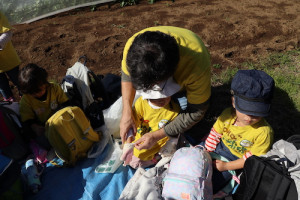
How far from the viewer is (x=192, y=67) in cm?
174

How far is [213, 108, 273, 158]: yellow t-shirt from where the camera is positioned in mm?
1809

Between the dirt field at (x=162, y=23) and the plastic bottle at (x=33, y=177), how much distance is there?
5.87 ft

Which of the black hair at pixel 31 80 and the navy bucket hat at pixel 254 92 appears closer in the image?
the navy bucket hat at pixel 254 92

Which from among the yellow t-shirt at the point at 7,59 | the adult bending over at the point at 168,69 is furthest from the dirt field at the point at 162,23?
the adult bending over at the point at 168,69

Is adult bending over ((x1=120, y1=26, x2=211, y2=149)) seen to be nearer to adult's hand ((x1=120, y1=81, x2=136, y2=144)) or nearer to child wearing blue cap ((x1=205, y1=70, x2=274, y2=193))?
adult's hand ((x1=120, y1=81, x2=136, y2=144))

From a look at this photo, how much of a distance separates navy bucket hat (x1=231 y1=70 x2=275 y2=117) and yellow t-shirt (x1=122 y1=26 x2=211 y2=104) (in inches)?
9.6

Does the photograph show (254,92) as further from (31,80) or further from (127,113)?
(31,80)

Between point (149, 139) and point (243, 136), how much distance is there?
0.78 m

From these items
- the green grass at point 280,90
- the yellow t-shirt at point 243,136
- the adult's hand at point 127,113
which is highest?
the adult's hand at point 127,113

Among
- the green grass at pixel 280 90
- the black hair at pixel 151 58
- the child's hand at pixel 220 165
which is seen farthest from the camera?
the green grass at pixel 280 90

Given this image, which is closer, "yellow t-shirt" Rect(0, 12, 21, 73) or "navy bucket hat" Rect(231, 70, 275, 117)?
"navy bucket hat" Rect(231, 70, 275, 117)

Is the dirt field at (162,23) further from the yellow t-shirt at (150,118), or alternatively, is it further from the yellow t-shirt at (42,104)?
the yellow t-shirt at (42,104)

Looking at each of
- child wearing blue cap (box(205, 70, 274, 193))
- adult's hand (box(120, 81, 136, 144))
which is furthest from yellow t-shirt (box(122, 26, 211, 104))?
adult's hand (box(120, 81, 136, 144))

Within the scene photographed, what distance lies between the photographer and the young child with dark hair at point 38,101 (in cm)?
238
